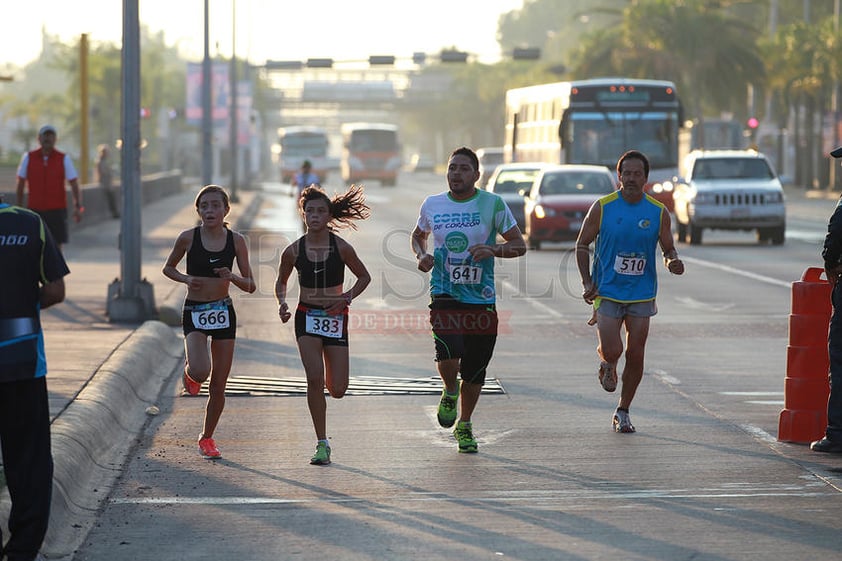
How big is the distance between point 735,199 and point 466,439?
22.9 meters

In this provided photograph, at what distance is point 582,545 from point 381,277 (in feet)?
55.5

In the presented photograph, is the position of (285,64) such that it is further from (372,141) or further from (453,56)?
(372,141)

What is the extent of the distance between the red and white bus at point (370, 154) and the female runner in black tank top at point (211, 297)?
2952 inches

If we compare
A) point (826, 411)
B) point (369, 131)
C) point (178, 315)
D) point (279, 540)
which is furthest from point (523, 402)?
point (369, 131)

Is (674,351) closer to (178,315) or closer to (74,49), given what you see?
(178,315)

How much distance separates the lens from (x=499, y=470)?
30.1ft

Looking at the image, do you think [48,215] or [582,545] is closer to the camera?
[582,545]

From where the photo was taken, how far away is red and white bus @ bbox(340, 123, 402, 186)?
84.8 m

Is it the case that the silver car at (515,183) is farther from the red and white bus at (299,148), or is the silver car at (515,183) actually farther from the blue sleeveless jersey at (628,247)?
the red and white bus at (299,148)

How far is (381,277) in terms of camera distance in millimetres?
24141

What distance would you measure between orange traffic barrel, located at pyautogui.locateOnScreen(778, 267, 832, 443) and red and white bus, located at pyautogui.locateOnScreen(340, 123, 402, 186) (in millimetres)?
74825

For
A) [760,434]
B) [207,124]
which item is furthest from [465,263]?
[207,124]

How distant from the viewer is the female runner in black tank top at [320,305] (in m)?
9.36

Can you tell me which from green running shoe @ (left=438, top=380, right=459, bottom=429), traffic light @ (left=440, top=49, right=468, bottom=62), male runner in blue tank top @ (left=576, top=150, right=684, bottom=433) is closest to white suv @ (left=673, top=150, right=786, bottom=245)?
male runner in blue tank top @ (left=576, top=150, right=684, bottom=433)
